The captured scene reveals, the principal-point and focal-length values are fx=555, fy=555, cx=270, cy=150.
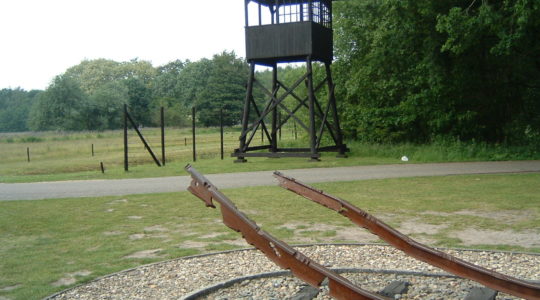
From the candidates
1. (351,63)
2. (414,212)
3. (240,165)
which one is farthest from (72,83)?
(414,212)

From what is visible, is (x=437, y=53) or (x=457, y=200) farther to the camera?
(x=437, y=53)

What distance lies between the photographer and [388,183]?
14125mm

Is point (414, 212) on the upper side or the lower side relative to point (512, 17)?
lower

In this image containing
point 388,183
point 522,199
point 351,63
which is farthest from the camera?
point 351,63

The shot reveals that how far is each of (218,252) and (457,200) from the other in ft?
19.7

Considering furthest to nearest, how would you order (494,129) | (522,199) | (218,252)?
1. (494,129)
2. (522,199)
3. (218,252)

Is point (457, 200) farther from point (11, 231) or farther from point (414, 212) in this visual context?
point (11, 231)

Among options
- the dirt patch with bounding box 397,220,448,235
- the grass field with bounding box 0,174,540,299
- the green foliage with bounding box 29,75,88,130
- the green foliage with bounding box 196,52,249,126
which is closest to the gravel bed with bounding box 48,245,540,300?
the grass field with bounding box 0,174,540,299

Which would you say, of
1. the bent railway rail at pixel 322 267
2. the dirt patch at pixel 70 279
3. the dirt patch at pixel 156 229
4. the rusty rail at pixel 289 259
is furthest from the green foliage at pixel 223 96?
the rusty rail at pixel 289 259

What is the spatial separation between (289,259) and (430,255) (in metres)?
1.49

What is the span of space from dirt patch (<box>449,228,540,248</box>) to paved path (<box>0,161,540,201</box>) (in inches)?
271

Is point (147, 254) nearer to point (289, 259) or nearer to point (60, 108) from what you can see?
point (289, 259)

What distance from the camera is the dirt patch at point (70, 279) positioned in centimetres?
604

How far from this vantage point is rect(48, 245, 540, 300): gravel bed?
556 centimetres
